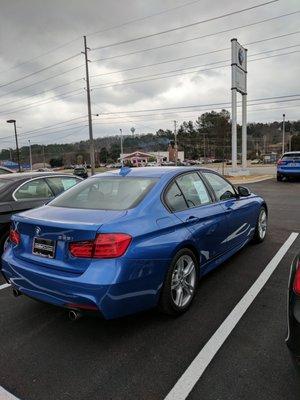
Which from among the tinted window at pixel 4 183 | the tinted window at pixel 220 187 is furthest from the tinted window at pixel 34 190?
the tinted window at pixel 220 187

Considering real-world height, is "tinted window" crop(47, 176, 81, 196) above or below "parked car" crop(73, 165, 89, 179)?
above

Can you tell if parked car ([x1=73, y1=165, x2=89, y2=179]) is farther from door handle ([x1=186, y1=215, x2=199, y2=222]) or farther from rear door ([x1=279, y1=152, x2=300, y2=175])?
door handle ([x1=186, y1=215, x2=199, y2=222])

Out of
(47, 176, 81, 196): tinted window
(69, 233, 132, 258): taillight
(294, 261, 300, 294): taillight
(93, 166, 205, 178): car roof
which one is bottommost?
(294, 261, 300, 294): taillight

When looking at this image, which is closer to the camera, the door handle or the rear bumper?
the rear bumper

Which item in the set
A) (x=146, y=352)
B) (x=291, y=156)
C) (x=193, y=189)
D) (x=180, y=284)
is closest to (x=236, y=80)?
(x=291, y=156)

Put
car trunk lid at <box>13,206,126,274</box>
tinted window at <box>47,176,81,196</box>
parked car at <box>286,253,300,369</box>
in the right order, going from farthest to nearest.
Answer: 1. tinted window at <box>47,176,81,196</box>
2. car trunk lid at <box>13,206,126,274</box>
3. parked car at <box>286,253,300,369</box>

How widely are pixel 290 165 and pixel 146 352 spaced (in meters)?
18.0

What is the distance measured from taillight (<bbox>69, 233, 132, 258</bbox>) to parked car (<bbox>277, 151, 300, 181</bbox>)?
17.7 m

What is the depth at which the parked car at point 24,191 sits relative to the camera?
18.3 ft

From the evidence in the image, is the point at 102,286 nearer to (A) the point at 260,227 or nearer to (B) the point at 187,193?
(B) the point at 187,193

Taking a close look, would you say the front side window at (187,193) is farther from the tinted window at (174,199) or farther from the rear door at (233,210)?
the rear door at (233,210)

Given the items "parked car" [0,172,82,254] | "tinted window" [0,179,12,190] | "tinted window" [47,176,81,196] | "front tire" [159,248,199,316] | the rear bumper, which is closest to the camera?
the rear bumper

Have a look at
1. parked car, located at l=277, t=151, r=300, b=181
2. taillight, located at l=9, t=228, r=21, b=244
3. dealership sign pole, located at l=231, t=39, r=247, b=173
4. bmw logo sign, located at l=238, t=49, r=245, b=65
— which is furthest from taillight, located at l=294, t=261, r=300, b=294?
bmw logo sign, located at l=238, t=49, r=245, b=65

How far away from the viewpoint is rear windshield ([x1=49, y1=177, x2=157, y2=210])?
3.81 metres
